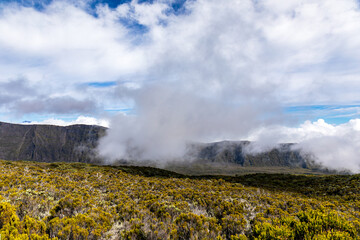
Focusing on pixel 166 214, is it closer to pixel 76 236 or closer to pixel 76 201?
pixel 76 236

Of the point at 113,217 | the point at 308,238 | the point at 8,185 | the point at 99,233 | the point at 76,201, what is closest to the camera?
the point at 308,238

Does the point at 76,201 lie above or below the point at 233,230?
above

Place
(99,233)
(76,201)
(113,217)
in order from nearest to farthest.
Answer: (99,233) → (113,217) → (76,201)

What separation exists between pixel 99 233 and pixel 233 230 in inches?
224

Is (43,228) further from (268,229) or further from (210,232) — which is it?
(268,229)

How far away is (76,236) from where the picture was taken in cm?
647

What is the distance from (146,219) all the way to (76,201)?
432 cm

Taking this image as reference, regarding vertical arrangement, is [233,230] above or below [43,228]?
below

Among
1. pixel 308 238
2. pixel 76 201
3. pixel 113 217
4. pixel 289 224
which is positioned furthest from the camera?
pixel 76 201

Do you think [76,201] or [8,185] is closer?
[76,201]

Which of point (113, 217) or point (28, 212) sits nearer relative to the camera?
point (28, 212)

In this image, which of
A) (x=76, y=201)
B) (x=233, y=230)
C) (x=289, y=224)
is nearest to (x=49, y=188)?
(x=76, y=201)

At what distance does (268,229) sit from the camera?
7.00 m

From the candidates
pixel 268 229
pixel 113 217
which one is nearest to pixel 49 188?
pixel 113 217
